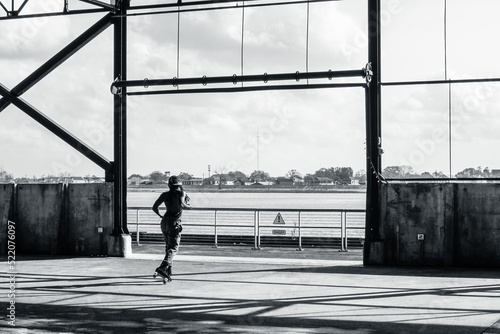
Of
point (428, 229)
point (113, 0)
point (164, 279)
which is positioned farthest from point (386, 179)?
point (113, 0)

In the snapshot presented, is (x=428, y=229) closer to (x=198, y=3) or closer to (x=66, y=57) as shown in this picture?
(x=198, y=3)

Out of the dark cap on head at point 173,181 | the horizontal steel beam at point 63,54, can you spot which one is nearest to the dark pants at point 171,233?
the dark cap on head at point 173,181

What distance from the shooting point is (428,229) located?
15.8 metres

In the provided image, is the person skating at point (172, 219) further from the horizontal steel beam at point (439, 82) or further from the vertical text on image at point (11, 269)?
the horizontal steel beam at point (439, 82)

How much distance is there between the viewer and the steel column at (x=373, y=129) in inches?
632

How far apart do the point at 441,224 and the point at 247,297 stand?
250 inches

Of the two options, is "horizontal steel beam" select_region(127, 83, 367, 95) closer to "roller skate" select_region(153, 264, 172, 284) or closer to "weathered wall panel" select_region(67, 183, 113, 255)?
"weathered wall panel" select_region(67, 183, 113, 255)

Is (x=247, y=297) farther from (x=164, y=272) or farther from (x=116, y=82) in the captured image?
(x=116, y=82)

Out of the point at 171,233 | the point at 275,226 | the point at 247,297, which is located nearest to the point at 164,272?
the point at 171,233

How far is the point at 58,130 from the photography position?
17.9 metres

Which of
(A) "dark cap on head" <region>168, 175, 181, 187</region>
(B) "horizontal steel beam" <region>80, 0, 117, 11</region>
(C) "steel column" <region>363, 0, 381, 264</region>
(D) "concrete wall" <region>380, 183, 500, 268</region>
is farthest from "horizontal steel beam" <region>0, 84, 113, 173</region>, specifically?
(D) "concrete wall" <region>380, 183, 500, 268</region>

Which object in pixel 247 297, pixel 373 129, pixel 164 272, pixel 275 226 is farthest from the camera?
pixel 275 226

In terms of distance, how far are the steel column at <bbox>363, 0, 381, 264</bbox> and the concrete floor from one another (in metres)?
1.03

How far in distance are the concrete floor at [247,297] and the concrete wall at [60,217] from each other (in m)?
1.33
